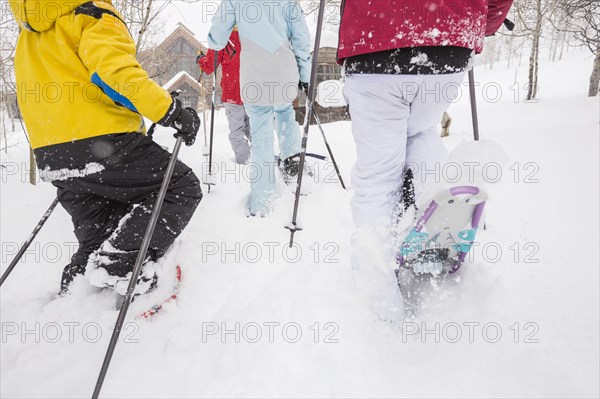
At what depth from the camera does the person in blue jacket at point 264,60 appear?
2.94 m

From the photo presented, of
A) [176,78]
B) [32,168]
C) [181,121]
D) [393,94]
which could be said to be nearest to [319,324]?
[393,94]

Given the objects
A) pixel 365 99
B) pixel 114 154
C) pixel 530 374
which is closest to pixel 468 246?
pixel 530 374

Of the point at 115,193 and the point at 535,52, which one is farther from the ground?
the point at 535,52

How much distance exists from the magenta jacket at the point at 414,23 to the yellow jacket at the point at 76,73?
1070mm

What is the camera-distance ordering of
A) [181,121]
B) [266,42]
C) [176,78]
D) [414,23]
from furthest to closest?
[176,78] → [266,42] → [181,121] → [414,23]

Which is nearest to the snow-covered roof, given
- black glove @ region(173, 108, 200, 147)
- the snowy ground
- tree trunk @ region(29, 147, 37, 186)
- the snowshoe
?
tree trunk @ region(29, 147, 37, 186)

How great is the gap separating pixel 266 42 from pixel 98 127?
184cm

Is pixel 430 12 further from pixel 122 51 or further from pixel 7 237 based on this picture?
pixel 7 237

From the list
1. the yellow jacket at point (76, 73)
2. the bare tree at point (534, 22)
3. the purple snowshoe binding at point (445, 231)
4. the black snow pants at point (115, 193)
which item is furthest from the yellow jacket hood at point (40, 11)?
the bare tree at point (534, 22)

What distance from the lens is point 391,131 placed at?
166 cm

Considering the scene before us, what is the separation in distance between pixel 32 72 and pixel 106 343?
1.55m

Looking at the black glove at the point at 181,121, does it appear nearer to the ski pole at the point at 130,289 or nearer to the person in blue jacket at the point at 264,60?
the ski pole at the point at 130,289

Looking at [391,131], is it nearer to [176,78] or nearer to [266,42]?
[266,42]

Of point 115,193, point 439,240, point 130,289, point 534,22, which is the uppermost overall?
point 534,22
